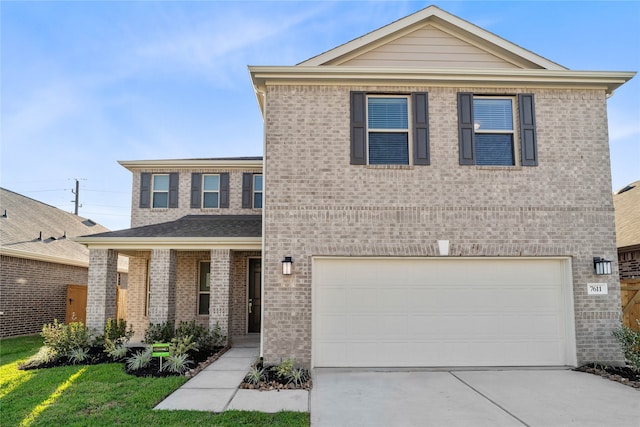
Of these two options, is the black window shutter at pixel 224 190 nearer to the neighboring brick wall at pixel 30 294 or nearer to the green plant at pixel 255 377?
the neighboring brick wall at pixel 30 294

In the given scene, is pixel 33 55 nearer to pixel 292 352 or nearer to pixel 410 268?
pixel 292 352

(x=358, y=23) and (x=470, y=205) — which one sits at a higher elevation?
(x=358, y=23)

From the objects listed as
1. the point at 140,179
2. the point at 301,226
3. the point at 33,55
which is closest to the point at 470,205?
the point at 301,226

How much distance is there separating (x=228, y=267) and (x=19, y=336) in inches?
312

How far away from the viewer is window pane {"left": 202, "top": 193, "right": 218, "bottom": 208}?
46.4 ft

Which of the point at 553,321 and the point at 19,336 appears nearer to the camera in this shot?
the point at 553,321

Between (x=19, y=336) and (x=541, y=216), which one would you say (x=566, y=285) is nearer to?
(x=541, y=216)

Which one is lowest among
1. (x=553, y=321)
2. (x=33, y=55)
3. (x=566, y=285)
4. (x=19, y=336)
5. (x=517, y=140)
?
(x=19, y=336)

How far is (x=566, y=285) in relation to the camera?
8328 mm

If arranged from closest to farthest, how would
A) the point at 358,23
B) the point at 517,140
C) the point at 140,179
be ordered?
the point at 517,140 → the point at 358,23 → the point at 140,179

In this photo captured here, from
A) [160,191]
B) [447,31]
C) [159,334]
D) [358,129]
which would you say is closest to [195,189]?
[160,191]

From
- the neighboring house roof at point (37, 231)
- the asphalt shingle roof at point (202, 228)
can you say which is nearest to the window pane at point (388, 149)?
the asphalt shingle roof at point (202, 228)

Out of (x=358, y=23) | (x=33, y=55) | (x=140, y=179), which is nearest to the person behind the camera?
(x=358, y=23)

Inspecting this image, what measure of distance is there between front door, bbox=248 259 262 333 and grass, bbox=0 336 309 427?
4.98 m
